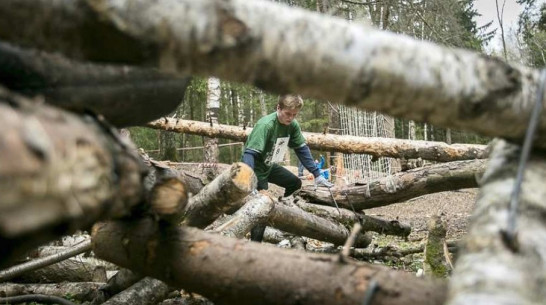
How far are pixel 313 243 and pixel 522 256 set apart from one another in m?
5.42

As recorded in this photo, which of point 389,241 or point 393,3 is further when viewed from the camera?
point 393,3

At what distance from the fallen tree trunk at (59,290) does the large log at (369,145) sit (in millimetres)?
3394

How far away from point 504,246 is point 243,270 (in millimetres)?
942

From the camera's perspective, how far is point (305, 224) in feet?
17.2

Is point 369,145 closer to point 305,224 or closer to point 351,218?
point 351,218

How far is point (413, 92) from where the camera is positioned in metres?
1.77

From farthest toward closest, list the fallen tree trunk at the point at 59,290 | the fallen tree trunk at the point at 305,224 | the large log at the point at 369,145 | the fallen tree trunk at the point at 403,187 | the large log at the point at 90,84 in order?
the large log at the point at 369,145
the fallen tree trunk at the point at 403,187
the fallen tree trunk at the point at 305,224
the fallen tree trunk at the point at 59,290
the large log at the point at 90,84

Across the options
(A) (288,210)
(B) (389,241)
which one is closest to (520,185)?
(A) (288,210)

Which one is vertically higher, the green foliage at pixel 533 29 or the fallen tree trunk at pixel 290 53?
the green foliage at pixel 533 29

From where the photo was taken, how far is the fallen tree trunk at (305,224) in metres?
4.94

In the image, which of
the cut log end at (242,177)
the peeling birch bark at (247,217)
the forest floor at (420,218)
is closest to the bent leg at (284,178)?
the forest floor at (420,218)

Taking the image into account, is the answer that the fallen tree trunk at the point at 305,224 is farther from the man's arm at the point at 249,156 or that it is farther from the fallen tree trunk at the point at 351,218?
the man's arm at the point at 249,156

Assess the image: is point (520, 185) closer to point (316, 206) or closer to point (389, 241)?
point (316, 206)

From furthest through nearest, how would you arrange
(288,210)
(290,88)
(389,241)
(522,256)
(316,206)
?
(389,241) < (316,206) < (288,210) < (290,88) < (522,256)
